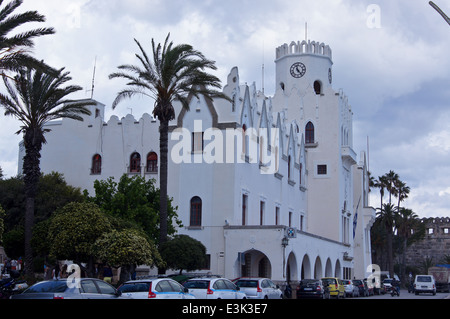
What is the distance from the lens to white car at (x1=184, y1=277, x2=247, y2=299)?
2330cm

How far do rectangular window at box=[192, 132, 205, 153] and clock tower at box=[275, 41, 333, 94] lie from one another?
20.7 meters

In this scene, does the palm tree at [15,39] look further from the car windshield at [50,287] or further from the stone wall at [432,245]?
the stone wall at [432,245]

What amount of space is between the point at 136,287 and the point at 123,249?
6.96 m

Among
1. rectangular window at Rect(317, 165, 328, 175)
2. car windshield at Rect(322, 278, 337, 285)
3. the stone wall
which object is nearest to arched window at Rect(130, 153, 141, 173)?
car windshield at Rect(322, 278, 337, 285)

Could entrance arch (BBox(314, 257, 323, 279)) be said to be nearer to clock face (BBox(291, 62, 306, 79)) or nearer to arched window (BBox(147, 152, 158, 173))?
arched window (BBox(147, 152, 158, 173))

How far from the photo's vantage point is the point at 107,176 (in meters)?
45.8

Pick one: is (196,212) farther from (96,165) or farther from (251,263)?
(96,165)

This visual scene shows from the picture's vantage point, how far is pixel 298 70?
59.9m

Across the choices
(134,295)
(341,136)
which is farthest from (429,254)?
(134,295)

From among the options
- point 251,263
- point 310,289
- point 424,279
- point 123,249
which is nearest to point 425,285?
point 424,279

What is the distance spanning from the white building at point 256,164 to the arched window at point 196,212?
0.23 feet

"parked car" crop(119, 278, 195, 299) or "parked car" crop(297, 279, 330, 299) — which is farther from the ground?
"parked car" crop(119, 278, 195, 299)

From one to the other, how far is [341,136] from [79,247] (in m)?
36.8

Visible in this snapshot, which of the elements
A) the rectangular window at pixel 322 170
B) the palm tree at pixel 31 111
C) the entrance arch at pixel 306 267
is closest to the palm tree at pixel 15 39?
the palm tree at pixel 31 111
